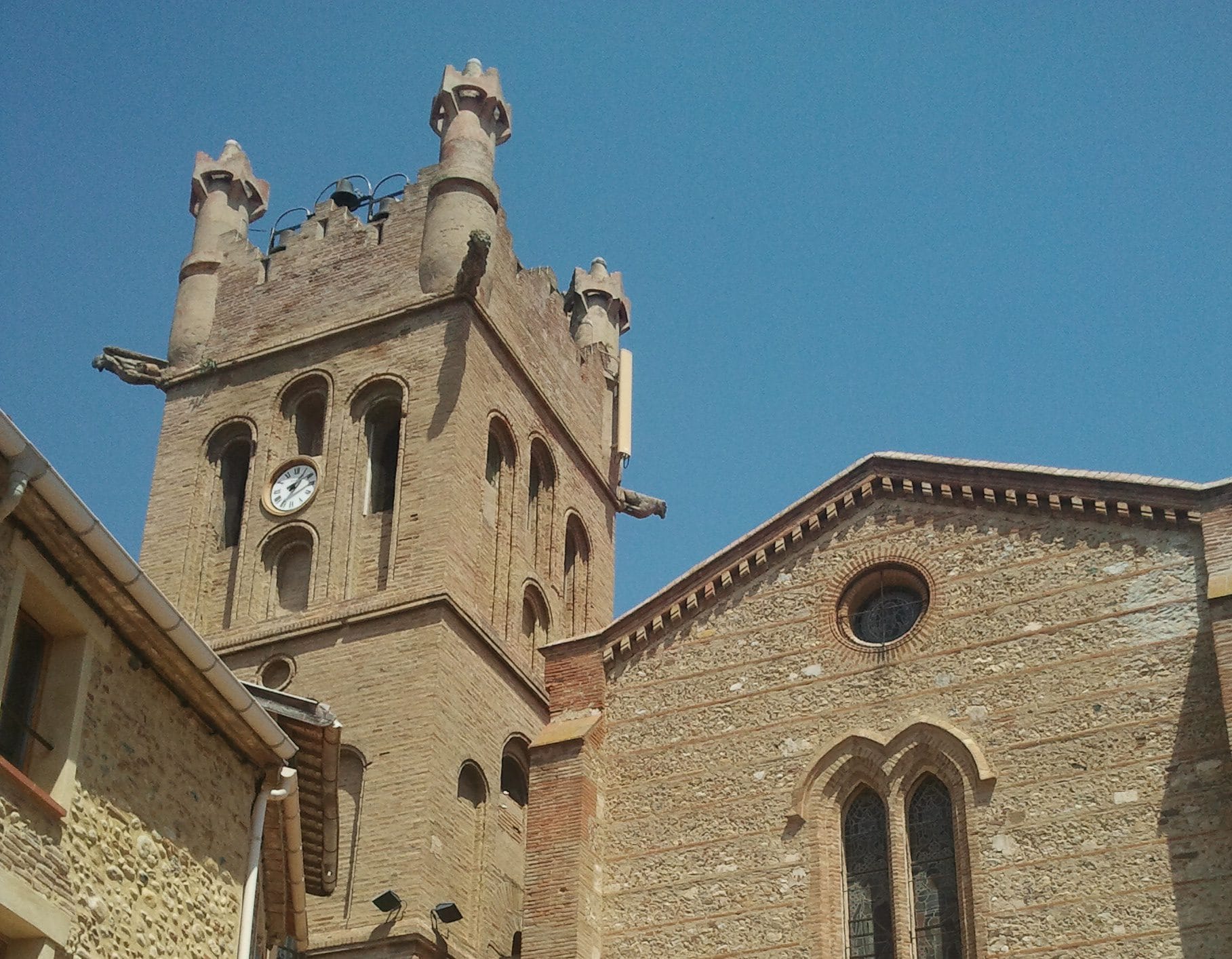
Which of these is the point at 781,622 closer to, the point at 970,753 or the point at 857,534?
the point at 857,534

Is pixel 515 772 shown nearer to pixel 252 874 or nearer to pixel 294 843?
pixel 294 843

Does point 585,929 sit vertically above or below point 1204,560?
below

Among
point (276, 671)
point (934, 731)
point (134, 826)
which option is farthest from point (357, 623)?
point (134, 826)

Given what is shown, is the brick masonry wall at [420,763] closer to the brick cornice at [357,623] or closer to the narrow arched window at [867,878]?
the brick cornice at [357,623]

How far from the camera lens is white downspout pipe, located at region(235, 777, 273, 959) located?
12891 mm

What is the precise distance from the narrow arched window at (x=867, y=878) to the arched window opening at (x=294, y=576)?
10.6 m

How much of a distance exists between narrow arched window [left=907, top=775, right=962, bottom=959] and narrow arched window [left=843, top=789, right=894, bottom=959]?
0.27 metres

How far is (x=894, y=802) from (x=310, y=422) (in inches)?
549

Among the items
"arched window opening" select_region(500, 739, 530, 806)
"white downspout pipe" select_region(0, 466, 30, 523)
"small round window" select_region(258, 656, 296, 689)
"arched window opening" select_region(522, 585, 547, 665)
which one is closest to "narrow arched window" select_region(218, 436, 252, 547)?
"small round window" select_region(258, 656, 296, 689)

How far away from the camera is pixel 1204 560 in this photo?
18.8 m

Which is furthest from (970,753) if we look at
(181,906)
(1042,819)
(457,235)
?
(457,235)

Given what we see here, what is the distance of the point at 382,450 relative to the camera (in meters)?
29.3

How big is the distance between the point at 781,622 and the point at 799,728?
135cm

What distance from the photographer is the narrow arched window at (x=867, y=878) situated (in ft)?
61.4
